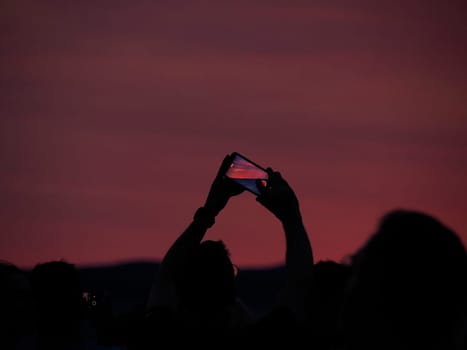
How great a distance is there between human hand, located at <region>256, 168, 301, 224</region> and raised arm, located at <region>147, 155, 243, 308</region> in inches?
14.1

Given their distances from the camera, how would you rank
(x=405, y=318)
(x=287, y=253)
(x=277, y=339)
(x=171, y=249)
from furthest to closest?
1. (x=171, y=249)
2. (x=287, y=253)
3. (x=277, y=339)
4. (x=405, y=318)

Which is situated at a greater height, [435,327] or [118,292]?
[435,327]

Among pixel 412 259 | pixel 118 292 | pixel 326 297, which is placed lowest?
pixel 118 292

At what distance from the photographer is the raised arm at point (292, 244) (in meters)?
3.78

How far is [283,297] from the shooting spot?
3787 mm

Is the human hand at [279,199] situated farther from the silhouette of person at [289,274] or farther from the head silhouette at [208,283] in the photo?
the head silhouette at [208,283]

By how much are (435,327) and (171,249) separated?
2682 millimetres

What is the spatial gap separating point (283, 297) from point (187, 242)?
113cm

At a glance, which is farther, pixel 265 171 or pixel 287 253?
pixel 265 171

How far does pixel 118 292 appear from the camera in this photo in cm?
9369

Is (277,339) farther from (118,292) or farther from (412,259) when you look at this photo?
(118,292)

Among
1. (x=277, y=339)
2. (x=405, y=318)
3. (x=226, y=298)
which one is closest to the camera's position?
(x=405, y=318)

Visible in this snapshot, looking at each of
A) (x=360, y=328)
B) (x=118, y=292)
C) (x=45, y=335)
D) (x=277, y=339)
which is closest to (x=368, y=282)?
(x=360, y=328)

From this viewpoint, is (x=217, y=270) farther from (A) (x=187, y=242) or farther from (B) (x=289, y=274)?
(B) (x=289, y=274)
